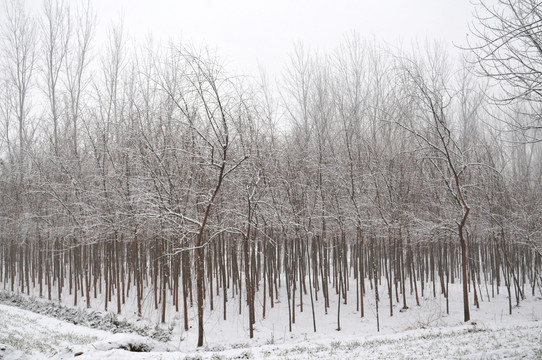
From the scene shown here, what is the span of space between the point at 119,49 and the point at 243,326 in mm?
16484

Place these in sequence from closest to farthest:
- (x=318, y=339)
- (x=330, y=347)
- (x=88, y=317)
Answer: (x=330, y=347) < (x=318, y=339) < (x=88, y=317)

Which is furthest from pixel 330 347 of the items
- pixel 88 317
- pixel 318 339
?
pixel 88 317

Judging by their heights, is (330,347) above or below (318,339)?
above

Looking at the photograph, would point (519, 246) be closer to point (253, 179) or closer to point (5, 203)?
point (253, 179)

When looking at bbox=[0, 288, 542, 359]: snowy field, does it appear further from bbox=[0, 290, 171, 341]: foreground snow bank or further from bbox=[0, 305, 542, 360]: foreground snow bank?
bbox=[0, 290, 171, 341]: foreground snow bank

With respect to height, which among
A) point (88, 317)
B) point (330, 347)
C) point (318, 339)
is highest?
point (330, 347)

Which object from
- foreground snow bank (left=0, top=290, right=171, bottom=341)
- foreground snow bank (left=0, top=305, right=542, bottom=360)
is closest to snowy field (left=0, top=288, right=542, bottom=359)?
foreground snow bank (left=0, top=305, right=542, bottom=360)

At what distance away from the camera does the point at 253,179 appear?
1272cm

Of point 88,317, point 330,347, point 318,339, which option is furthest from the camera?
point 88,317

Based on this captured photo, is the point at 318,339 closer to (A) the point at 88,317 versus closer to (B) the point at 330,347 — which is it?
(B) the point at 330,347

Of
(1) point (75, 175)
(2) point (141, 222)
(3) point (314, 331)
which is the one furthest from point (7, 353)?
(1) point (75, 175)

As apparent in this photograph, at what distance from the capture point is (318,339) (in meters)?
12.4

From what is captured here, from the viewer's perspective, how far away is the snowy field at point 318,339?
808 cm

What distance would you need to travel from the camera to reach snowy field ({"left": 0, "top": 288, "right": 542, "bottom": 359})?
8078 millimetres
